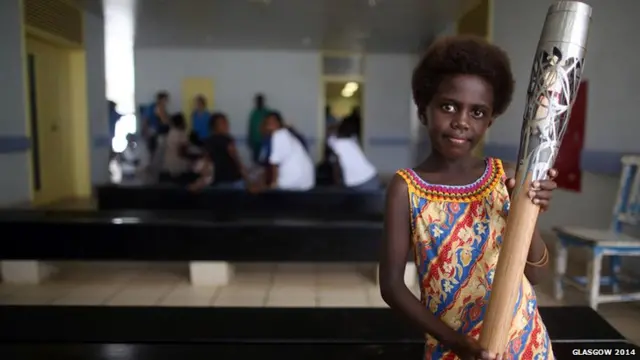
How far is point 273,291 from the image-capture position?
302cm

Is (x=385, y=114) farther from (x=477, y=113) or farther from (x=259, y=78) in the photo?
(x=477, y=113)

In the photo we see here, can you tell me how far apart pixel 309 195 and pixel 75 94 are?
3.00 m

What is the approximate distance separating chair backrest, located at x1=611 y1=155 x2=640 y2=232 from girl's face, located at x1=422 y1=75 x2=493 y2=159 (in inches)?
99.4

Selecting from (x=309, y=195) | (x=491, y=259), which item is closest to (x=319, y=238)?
(x=309, y=195)

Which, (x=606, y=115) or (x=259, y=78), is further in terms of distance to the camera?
(x=259, y=78)

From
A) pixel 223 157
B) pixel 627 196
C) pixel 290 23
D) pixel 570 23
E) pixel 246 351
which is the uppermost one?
pixel 290 23

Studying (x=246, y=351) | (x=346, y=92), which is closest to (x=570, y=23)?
(x=246, y=351)

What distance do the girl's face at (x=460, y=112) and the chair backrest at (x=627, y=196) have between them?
99.4 inches

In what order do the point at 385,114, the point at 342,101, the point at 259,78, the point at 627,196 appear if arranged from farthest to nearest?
the point at 342,101, the point at 385,114, the point at 259,78, the point at 627,196

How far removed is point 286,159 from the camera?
409cm

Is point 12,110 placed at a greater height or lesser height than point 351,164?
greater

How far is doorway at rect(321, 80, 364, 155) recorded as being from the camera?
876cm

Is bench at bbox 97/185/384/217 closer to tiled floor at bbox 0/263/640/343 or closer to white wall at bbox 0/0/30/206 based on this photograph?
tiled floor at bbox 0/263/640/343

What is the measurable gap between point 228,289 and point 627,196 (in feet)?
7.57
